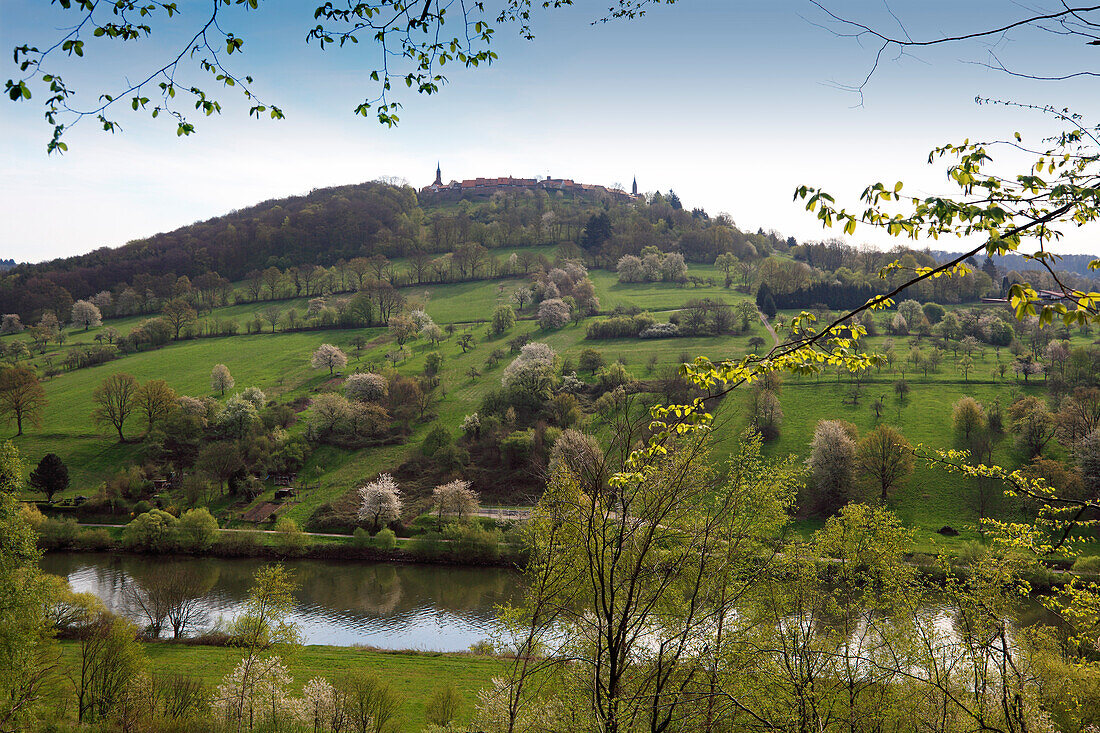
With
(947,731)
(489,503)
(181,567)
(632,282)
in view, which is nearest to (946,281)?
(632,282)

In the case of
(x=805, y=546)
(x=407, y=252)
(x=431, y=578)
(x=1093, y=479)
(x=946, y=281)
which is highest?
(x=407, y=252)

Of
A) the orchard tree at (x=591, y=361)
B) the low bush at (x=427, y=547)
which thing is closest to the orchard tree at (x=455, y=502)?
the low bush at (x=427, y=547)

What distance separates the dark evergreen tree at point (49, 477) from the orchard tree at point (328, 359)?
76.8ft

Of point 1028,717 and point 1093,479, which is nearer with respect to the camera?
point 1028,717

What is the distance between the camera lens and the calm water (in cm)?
2633

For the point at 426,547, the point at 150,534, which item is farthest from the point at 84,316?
the point at 426,547

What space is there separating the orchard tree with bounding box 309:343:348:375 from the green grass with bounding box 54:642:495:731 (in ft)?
128

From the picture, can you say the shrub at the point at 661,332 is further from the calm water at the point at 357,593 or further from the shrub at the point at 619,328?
the calm water at the point at 357,593

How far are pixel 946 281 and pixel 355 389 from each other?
238ft

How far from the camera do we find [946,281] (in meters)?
71.2

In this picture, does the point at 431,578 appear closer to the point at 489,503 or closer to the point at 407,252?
the point at 489,503

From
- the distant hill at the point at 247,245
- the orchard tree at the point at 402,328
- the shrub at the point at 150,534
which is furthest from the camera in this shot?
the distant hill at the point at 247,245

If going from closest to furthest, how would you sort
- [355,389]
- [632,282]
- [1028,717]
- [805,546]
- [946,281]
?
[1028,717], [805,546], [355,389], [946,281], [632,282]

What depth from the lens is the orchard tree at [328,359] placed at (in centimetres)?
5984
